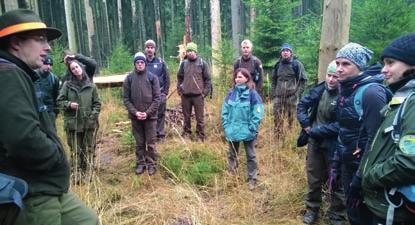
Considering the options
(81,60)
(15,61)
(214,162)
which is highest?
(15,61)

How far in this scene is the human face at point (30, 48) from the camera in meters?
2.39

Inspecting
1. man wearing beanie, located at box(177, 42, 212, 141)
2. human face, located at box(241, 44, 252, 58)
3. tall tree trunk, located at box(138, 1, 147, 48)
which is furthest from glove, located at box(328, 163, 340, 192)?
tall tree trunk, located at box(138, 1, 147, 48)

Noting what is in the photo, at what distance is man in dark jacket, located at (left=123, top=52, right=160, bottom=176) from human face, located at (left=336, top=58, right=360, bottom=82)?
3342mm

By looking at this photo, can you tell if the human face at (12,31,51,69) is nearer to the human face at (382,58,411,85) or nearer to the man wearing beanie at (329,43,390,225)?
the human face at (382,58,411,85)

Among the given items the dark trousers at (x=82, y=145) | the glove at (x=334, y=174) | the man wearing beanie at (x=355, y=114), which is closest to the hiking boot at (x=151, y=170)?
the dark trousers at (x=82, y=145)

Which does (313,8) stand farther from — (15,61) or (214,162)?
(15,61)

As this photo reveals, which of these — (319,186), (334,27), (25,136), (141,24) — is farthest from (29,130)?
(141,24)

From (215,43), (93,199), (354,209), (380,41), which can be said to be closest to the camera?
(354,209)

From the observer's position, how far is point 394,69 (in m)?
2.42

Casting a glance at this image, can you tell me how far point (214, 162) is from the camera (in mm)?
6105

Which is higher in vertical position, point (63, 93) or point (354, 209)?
point (63, 93)

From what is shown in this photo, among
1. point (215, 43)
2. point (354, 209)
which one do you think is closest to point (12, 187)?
point (354, 209)

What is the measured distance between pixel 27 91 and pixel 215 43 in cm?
1296

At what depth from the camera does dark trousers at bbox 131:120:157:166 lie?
605 cm
